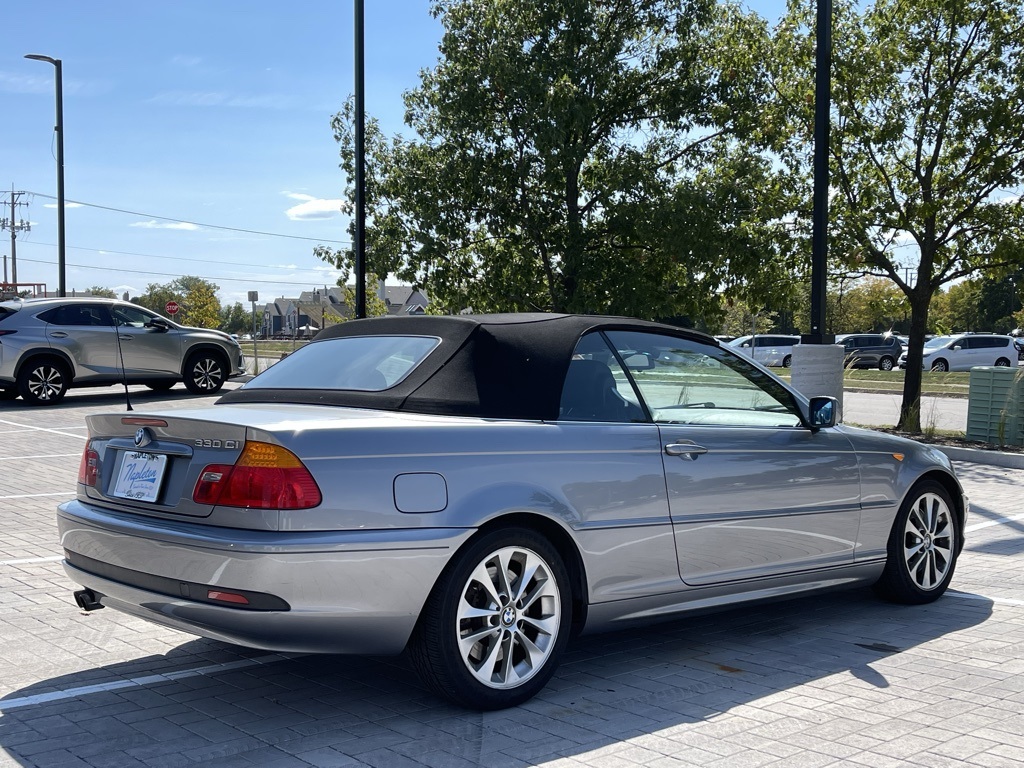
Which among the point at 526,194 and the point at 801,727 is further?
the point at 526,194

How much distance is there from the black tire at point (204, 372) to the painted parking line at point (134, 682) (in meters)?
16.4

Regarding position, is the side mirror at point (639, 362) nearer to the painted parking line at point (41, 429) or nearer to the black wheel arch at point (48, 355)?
the painted parking line at point (41, 429)

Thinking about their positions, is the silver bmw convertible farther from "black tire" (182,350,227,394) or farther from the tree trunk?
"black tire" (182,350,227,394)

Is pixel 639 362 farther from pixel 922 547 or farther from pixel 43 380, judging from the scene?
pixel 43 380

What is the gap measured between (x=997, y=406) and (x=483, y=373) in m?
12.5

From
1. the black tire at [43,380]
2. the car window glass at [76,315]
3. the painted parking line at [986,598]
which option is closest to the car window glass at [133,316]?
the car window glass at [76,315]

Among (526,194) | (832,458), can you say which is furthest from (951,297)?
(832,458)

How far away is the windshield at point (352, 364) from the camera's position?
15.9 ft

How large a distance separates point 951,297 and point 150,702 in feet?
340

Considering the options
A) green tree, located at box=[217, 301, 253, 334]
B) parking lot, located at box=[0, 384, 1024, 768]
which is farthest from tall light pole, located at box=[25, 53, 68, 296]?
green tree, located at box=[217, 301, 253, 334]

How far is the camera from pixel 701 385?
18.0ft

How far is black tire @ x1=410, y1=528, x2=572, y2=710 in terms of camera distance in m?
4.22

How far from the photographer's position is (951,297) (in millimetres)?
99188

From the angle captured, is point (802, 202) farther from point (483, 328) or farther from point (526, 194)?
point (483, 328)
